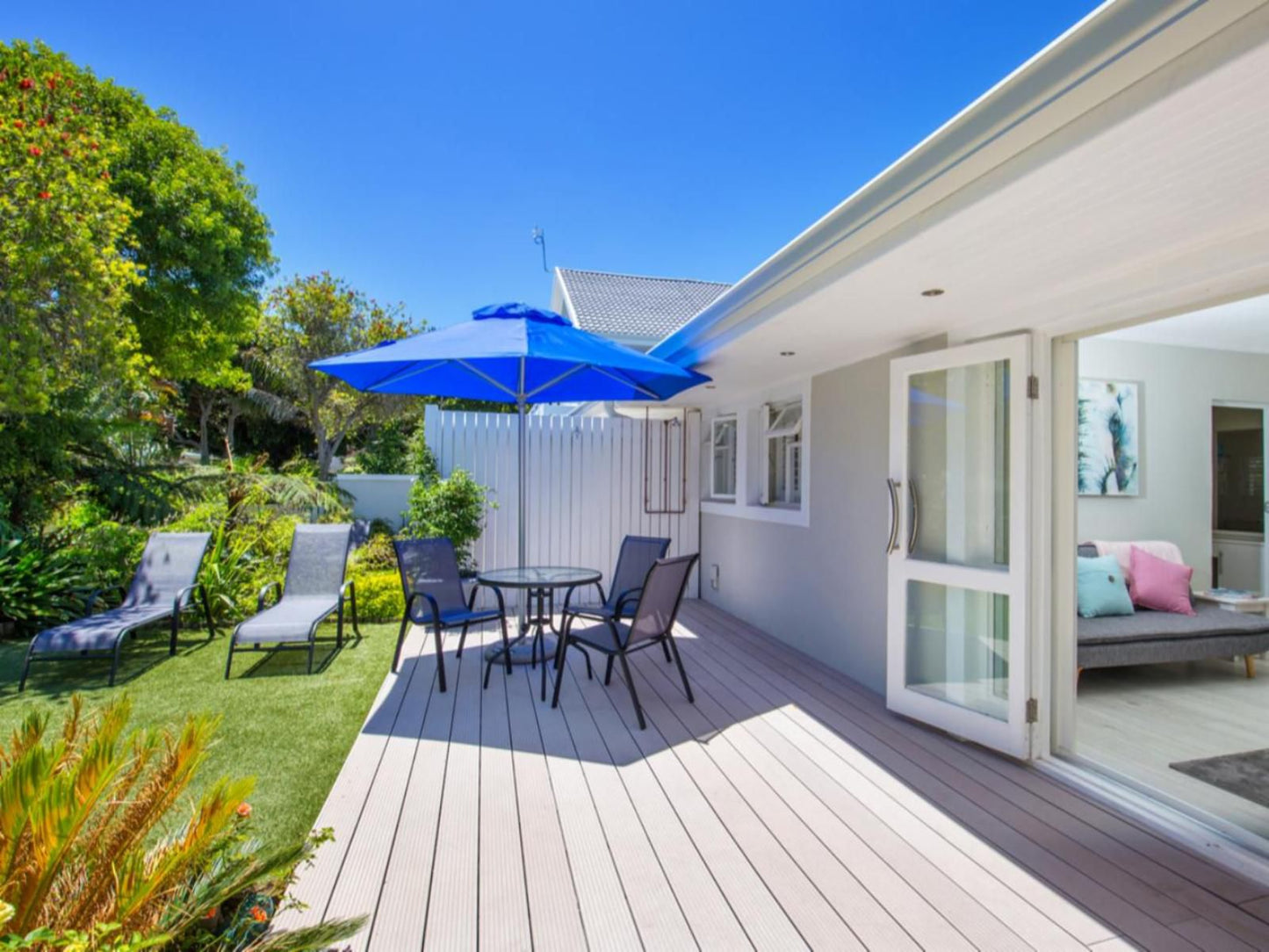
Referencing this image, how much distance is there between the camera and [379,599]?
6.57 m

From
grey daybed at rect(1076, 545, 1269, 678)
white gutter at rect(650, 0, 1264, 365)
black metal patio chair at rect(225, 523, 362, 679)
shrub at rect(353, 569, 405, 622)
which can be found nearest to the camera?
white gutter at rect(650, 0, 1264, 365)

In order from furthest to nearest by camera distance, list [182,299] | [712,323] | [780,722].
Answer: [182,299] < [712,323] < [780,722]

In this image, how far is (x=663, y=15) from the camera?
21.6 ft

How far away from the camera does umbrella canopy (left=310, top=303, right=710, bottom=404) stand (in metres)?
4.13

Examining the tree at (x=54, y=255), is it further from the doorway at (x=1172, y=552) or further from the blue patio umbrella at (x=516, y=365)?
the doorway at (x=1172, y=552)

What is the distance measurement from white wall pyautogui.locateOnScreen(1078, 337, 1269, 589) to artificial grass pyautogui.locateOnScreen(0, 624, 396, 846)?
247 inches

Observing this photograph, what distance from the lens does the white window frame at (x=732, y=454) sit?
7129mm

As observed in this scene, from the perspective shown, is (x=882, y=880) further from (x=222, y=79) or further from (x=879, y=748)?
(x=222, y=79)

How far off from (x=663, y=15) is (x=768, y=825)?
23.6 feet

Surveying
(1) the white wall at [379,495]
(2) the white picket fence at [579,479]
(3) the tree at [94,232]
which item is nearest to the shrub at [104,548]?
(3) the tree at [94,232]

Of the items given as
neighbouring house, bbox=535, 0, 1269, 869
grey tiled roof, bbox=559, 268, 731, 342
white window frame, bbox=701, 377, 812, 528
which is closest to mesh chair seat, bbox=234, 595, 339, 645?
neighbouring house, bbox=535, 0, 1269, 869

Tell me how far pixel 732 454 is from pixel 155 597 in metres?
5.64

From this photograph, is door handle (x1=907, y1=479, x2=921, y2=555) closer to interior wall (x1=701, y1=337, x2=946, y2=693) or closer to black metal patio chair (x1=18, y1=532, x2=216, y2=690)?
interior wall (x1=701, y1=337, x2=946, y2=693)

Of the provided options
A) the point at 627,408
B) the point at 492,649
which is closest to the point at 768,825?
the point at 492,649
